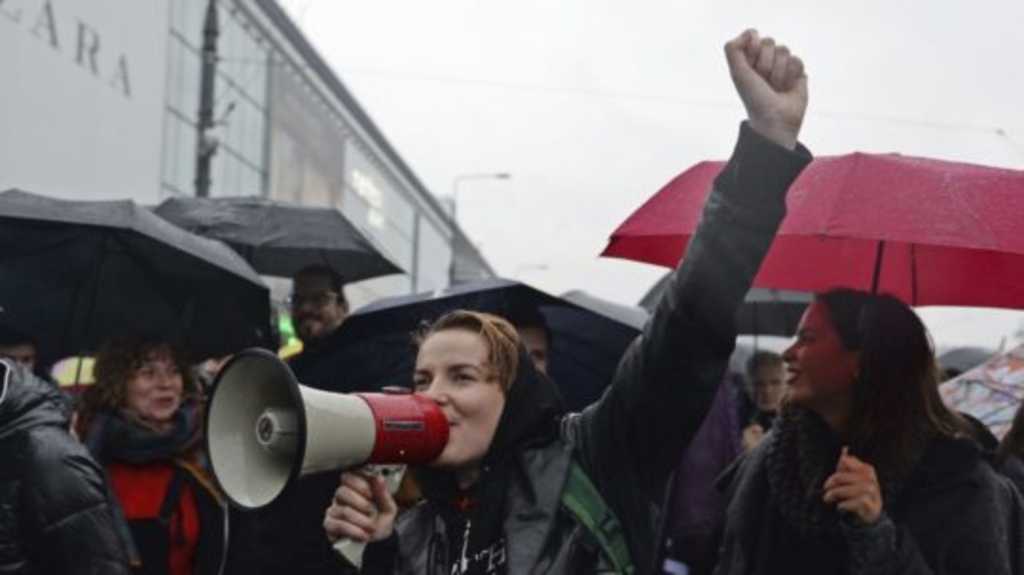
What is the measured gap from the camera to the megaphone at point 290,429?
6.31 feet

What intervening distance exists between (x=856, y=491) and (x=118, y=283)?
3305 mm

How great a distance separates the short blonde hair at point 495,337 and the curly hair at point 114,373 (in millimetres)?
2292

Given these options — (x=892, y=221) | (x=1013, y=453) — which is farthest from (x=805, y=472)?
(x=1013, y=453)

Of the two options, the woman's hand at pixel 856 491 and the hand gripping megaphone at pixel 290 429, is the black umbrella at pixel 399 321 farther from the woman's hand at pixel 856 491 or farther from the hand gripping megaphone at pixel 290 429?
the hand gripping megaphone at pixel 290 429

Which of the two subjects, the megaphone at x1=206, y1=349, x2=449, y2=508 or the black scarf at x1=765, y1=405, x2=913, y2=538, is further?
the black scarf at x1=765, y1=405, x2=913, y2=538

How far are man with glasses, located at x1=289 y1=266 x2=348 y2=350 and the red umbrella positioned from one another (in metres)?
2.22

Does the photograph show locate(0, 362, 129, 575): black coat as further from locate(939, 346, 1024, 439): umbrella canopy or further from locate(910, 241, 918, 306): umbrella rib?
locate(939, 346, 1024, 439): umbrella canopy

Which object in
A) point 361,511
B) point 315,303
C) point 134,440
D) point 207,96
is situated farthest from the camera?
point 207,96

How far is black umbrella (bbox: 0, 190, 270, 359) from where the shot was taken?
4.68 meters

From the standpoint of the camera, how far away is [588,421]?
7.20 ft

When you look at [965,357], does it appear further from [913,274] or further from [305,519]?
[305,519]

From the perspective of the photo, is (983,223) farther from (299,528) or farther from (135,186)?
(135,186)

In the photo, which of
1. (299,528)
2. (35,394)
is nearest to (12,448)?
(35,394)

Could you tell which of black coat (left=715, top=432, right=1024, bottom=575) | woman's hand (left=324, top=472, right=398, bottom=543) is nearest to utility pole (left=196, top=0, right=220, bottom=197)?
black coat (left=715, top=432, right=1024, bottom=575)
